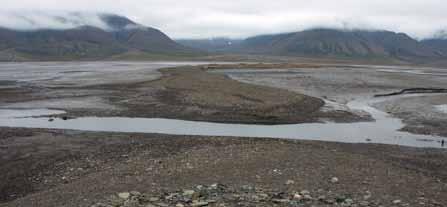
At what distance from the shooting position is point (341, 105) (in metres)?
47.8

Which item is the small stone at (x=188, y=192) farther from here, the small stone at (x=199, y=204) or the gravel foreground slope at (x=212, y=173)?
the small stone at (x=199, y=204)

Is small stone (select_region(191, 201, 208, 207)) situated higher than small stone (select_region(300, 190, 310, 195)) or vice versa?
small stone (select_region(191, 201, 208, 207))

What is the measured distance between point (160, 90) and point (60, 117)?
778 inches

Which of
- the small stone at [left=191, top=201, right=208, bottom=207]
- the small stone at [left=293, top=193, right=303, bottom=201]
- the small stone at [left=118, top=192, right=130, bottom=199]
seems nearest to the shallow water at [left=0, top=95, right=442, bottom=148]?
the small stone at [left=293, top=193, right=303, bottom=201]

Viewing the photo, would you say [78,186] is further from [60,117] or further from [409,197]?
[60,117]

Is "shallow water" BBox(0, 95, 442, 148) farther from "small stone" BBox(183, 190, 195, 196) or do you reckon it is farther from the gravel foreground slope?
"small stone" BBox(183, 190, 195, 196)

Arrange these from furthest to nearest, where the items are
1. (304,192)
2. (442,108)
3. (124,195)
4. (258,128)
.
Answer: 1. (442,108)
2. (258,128)
3. (304,192)
4. (124,195)

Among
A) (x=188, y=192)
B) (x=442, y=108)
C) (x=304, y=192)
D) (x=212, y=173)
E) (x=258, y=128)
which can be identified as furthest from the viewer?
(x=442, y=108)

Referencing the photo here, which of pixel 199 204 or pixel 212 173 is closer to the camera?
pixel 199 204

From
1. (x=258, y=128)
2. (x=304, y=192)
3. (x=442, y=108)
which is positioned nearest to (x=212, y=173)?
(x=304, y=192)

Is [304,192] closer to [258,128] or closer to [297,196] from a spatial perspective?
[297,196]

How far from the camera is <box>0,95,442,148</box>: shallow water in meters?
31.0

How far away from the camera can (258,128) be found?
113 feet

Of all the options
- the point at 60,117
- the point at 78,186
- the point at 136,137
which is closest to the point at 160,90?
the point at 60,117
